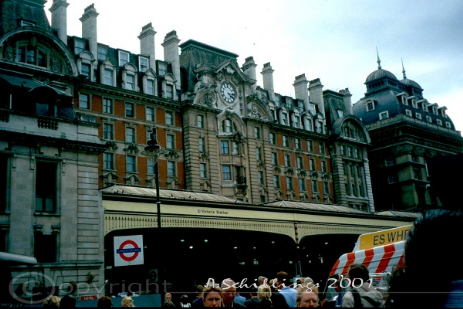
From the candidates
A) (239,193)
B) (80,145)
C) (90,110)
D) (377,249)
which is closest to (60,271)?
(80,145)

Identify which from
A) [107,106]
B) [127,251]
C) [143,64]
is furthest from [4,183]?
[143,64]

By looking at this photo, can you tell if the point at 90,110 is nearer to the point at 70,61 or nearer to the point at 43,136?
the point at 70,61

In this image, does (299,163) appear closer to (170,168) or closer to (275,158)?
(275,158)

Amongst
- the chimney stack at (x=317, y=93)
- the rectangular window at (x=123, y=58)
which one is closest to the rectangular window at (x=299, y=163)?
the chimney stack at (x=317, y=93)

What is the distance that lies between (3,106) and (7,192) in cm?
489

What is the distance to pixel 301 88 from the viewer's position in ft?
227

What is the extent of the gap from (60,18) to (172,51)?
42.2 ft

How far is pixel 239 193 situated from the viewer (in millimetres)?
51406

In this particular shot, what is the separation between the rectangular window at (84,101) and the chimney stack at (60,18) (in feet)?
16.0

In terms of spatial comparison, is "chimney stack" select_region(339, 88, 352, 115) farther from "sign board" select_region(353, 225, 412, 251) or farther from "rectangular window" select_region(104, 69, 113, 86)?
"sign board" select_region(353, 225, 412, 251)

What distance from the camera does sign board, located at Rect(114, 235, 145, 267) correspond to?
22.6 meters

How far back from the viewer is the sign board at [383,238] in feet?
51.0

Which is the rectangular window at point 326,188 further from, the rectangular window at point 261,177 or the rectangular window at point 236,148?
the rectangular window at point 236,148

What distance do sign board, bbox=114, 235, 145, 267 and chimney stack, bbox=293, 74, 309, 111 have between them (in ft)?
158
